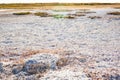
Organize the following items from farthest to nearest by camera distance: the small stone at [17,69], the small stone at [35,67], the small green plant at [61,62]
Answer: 1. the small green plant at [61,62]
2. the small stone at [17,69]
3. the small stone at [35,67]

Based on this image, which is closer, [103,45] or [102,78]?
[102,78]

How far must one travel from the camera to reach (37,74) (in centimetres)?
1055

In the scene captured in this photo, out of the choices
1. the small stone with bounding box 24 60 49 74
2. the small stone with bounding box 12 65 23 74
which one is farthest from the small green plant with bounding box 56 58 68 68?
the small stone with bounding box 12 65 23 74

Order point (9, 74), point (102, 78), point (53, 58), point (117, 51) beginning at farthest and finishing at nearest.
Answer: point (117, 51) < point (53, 58) < point (9, 74) < point (102, 78)

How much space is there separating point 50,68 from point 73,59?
2.05m

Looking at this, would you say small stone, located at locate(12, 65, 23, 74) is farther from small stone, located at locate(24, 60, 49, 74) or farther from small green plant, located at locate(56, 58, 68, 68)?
small green plant, located at locate(56, 58, 68, 68)

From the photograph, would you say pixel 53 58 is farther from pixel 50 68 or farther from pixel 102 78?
pixel 102 78

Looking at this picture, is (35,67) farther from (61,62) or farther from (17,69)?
(61,62)

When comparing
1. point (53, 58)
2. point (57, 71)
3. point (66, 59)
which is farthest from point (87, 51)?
point (57, 71)

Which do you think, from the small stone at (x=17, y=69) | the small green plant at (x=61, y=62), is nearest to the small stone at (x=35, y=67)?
the small stone at (x=17, y=69)

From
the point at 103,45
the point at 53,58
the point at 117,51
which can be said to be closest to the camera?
the point at 53,58

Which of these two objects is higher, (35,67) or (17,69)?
(35,67)

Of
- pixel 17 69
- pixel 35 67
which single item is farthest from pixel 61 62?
pixel 17 69

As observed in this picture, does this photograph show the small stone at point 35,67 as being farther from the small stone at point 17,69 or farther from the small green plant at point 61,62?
the small green plant at point 61,62
